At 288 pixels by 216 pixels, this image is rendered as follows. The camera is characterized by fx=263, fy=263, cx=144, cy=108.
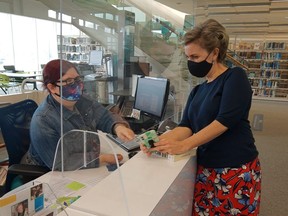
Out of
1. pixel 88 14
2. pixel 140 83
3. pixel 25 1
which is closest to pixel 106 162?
pixel 140 83

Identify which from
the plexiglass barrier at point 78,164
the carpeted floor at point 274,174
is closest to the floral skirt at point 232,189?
the plexiglass barrier at point 78,164

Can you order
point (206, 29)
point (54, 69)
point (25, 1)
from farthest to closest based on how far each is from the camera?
point (25, 1) < point (54, 69) < point (206, 29)

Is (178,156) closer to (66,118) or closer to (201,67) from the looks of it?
(201,67)

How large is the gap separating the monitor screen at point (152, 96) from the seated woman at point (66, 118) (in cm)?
54

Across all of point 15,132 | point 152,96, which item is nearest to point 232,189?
point 152,96

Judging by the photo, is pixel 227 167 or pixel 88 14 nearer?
pixel 227 167

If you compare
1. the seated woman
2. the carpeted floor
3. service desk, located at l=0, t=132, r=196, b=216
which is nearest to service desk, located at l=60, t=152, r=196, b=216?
service desk, located at l=0, t=132, r=196, b=216

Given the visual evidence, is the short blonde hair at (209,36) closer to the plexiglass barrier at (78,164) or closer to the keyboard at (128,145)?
the plexiglass barrier at (78,164)

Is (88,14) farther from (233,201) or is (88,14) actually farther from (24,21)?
(24,21)

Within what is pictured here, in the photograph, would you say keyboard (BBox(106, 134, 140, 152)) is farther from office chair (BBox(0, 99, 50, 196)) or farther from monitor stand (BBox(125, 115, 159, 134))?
office chair (BBox(0, 99, 50, 196))

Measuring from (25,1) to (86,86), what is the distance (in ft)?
23.5

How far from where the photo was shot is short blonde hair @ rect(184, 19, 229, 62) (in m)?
1.20

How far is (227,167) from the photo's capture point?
1245 millimetres

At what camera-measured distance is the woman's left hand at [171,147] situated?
1.17m
